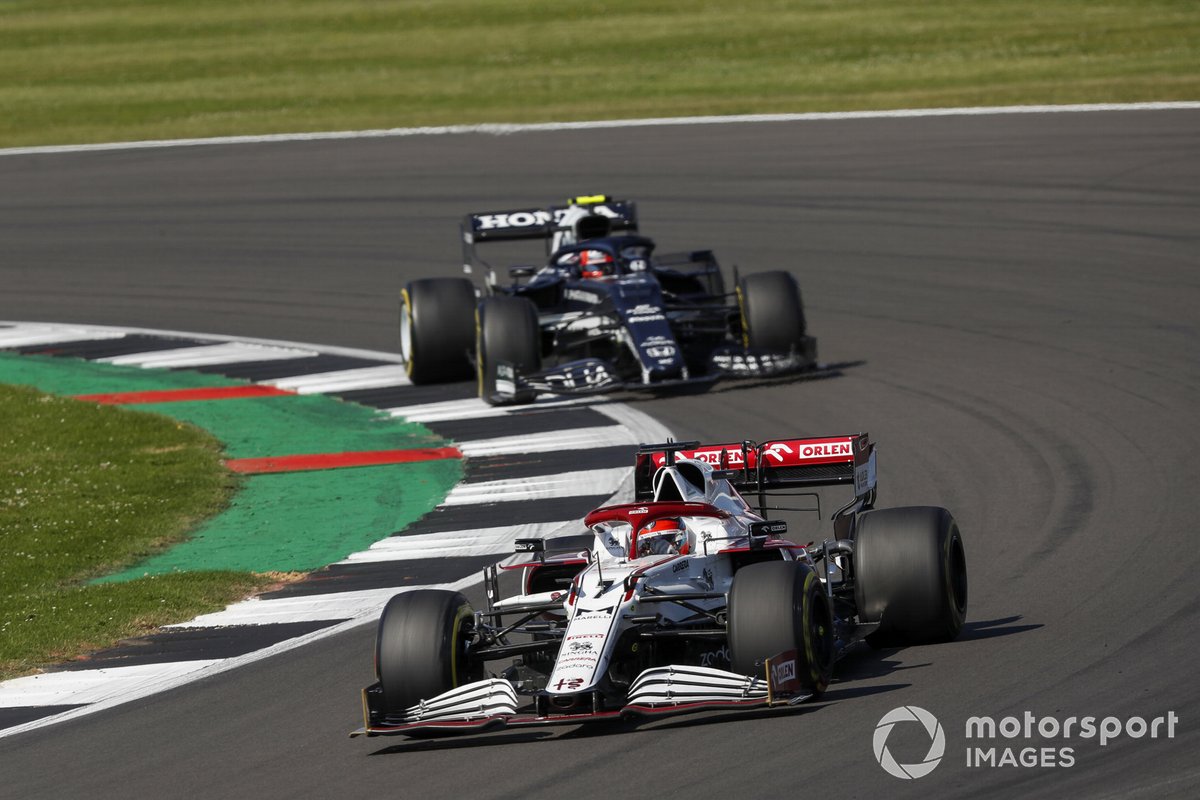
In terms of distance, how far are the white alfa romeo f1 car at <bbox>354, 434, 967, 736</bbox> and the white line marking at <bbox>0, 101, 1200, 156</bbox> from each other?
21228 millimetres

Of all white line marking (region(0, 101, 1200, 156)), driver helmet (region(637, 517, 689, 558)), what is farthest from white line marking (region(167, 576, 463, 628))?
white line marking (region(0, 101, 1200, 156))

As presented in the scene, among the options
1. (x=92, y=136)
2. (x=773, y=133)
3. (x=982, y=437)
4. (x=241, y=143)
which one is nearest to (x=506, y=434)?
(x=982, y=437)

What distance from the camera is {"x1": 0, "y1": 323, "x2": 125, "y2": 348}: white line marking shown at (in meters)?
23.9

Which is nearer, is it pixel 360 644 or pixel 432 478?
pixel 360 644

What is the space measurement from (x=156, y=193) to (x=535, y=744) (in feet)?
78.0

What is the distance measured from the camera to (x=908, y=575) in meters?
10.3

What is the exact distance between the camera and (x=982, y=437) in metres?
16.1

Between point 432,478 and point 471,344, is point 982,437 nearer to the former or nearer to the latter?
point 432,478

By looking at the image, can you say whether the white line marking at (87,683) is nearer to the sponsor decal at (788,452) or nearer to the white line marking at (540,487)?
the sponsor decal at (788,452)

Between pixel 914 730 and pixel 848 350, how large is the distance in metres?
11.7

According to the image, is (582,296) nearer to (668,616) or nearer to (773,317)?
(773,317)

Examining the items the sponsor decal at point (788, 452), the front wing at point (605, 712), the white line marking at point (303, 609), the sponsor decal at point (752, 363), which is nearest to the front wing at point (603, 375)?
the sponsor decal at point (752, 363)

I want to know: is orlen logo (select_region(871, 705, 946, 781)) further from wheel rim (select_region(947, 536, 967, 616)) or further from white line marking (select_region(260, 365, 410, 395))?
white line marking (select_region(260, 365, 410, 395))

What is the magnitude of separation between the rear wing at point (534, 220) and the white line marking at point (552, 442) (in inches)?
162
